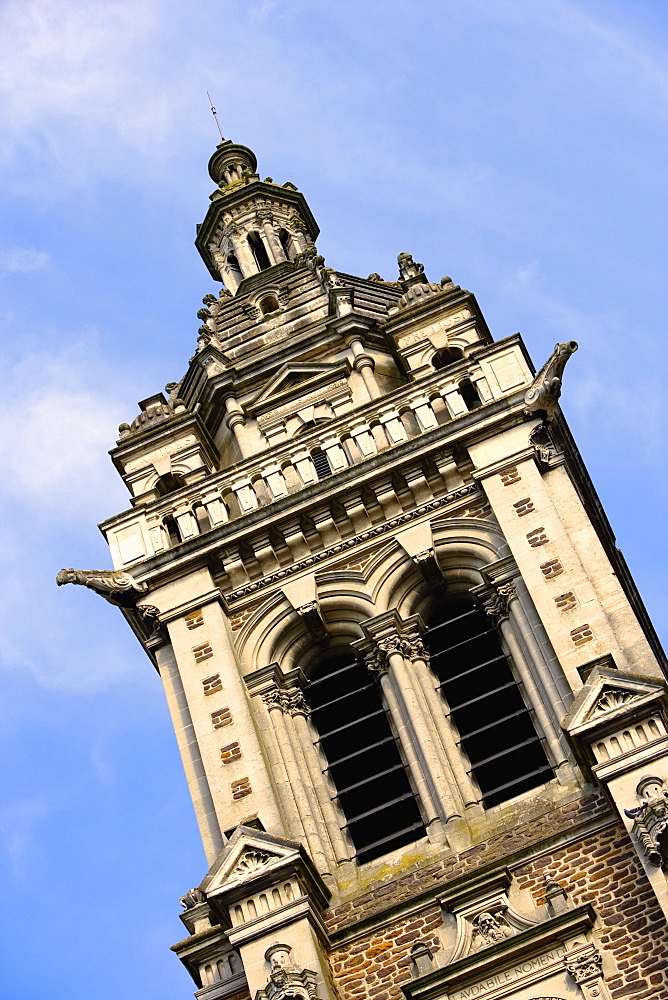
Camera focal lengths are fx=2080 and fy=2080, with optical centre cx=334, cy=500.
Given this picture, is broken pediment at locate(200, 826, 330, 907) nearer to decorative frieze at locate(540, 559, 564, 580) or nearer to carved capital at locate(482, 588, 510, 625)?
carved capital at locate(482, 588, 510, 625)

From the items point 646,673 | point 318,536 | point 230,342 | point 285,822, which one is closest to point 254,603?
point 318,536

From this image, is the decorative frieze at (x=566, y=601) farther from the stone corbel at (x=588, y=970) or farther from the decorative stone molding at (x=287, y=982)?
the decorative stone molding at (x=287, y=982)

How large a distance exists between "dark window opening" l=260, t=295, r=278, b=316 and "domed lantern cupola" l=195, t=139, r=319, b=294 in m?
1.99

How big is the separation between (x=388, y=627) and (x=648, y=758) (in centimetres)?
523

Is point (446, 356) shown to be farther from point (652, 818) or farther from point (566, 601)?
point (652, 818)

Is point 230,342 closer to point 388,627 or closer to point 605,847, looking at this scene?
point 388,627

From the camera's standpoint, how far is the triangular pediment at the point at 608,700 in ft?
73.6

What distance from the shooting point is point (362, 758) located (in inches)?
1008

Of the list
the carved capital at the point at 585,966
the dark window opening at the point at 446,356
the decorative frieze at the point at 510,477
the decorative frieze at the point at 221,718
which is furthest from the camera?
the dark window opening at the point at 446,356

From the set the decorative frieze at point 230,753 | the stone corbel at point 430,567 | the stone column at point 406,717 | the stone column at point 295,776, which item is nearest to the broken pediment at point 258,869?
the stone column at point 295,776

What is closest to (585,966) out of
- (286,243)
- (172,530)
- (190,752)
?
(190,752)

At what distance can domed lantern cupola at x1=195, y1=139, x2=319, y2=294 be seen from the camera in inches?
1583

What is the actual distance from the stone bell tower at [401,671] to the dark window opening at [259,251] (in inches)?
275

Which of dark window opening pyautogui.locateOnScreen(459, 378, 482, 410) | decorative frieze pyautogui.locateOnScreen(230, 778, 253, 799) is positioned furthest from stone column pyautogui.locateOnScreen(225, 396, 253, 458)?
decorative frieze pyautogui.locateOnScreen(230, 778, 253, 799)
